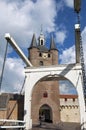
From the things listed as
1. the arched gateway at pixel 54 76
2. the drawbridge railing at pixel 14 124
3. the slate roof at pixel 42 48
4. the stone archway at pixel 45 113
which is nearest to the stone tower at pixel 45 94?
the stone archway at pixel 45 113

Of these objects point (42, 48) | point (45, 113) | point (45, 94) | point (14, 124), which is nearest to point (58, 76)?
point (14, 124)

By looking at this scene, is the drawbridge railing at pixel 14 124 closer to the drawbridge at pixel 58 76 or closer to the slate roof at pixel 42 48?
the drawbridge at pixel 58 76

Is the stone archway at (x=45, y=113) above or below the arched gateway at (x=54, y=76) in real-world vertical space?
below

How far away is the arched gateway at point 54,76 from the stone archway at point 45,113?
12.0 meters

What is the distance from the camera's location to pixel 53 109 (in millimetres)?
32375

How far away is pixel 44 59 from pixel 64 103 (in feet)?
29.6

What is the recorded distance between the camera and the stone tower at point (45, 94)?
106 feet

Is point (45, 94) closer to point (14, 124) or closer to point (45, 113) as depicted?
point (45, 113)

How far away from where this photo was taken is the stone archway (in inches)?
1310

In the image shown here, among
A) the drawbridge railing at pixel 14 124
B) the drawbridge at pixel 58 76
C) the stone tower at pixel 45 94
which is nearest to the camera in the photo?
the drawbridge railing at pixel 14 124

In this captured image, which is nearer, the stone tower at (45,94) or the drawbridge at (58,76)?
the drawbridge at (58,76)

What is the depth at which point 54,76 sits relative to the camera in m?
21.5

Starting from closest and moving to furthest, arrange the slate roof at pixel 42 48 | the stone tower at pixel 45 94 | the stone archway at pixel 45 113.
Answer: the stone tower at pixel 45 94 < the stone archway at pixel 45 113 < the slate roof at pixel 42 48

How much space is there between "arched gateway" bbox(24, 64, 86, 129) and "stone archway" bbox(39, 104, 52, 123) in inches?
471
